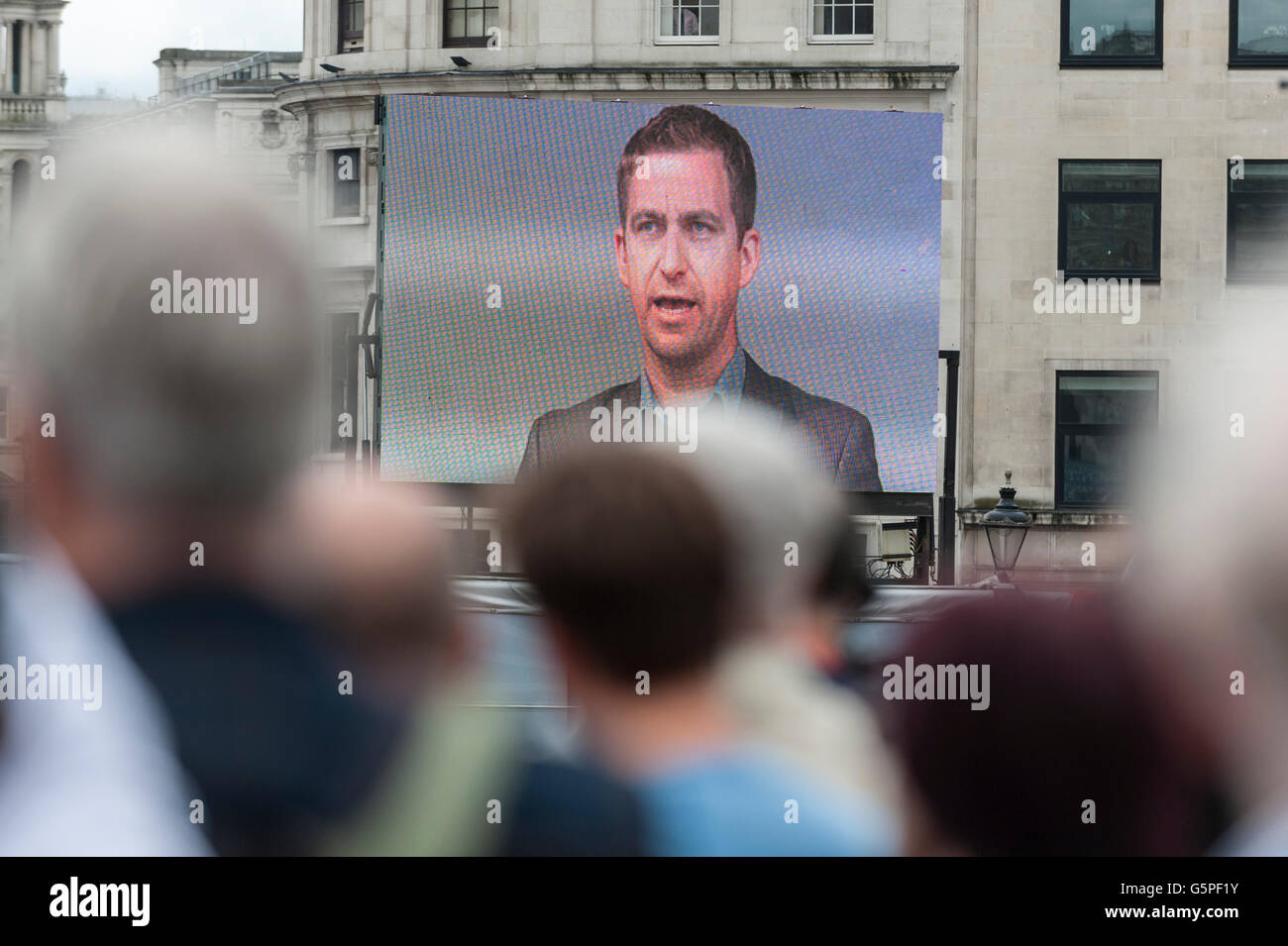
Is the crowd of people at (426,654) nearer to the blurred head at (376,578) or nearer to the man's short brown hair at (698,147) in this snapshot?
the blurred head at (376,578)

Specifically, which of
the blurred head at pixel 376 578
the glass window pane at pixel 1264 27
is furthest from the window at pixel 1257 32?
the blurred head at pixel 376 578

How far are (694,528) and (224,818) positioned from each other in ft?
1.84

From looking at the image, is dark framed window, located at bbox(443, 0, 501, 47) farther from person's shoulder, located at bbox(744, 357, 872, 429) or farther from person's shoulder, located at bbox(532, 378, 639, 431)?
person's shoulder, located at bbox(532, 378, 639, 431)

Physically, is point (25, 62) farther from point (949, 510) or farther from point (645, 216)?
point (949, 510)

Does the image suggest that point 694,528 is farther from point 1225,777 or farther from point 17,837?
point 17,837

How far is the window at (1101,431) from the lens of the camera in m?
1.92

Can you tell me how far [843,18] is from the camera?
12.4 m

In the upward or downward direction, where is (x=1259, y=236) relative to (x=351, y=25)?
downward

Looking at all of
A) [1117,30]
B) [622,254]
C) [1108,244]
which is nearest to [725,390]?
[1108,244]

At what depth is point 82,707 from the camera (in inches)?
61.4

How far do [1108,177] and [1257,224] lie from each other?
2.23 m

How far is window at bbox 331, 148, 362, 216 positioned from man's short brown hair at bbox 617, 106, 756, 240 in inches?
33.7
